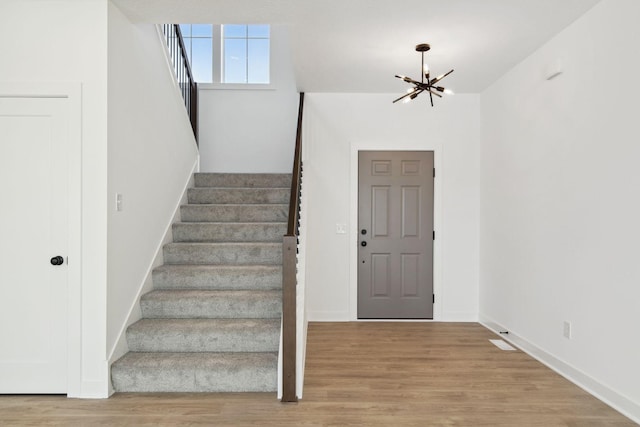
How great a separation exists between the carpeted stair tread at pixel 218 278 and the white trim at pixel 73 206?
32.1 inches

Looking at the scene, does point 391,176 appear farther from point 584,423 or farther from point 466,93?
point 584,423

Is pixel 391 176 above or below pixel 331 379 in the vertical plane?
above

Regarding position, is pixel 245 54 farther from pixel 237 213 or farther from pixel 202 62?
pixel 237 213

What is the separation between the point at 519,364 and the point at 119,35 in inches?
161

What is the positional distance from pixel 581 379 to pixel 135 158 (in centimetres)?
378

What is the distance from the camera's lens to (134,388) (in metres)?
2.89

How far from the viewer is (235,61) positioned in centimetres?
586

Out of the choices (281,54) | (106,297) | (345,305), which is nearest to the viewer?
(106,297)

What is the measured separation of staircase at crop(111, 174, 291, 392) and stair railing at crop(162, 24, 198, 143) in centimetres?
121

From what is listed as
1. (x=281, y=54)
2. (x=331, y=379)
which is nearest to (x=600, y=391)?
(x=331, y=379)

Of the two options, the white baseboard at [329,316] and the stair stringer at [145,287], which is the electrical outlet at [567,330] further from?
the stair stringer at [145,287]

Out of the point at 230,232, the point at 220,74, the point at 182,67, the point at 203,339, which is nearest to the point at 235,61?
the point at 220,74

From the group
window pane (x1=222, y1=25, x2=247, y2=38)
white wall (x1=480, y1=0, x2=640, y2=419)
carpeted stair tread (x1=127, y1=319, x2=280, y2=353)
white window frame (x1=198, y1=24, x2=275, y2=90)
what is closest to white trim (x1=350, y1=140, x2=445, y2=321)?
white wall (x1=480, y1=0, x2=640, y2=419)

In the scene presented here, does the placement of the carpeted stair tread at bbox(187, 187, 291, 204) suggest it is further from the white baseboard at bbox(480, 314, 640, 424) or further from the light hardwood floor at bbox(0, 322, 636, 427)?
the white baseboard at bbox(480, 314, 640, 424)
